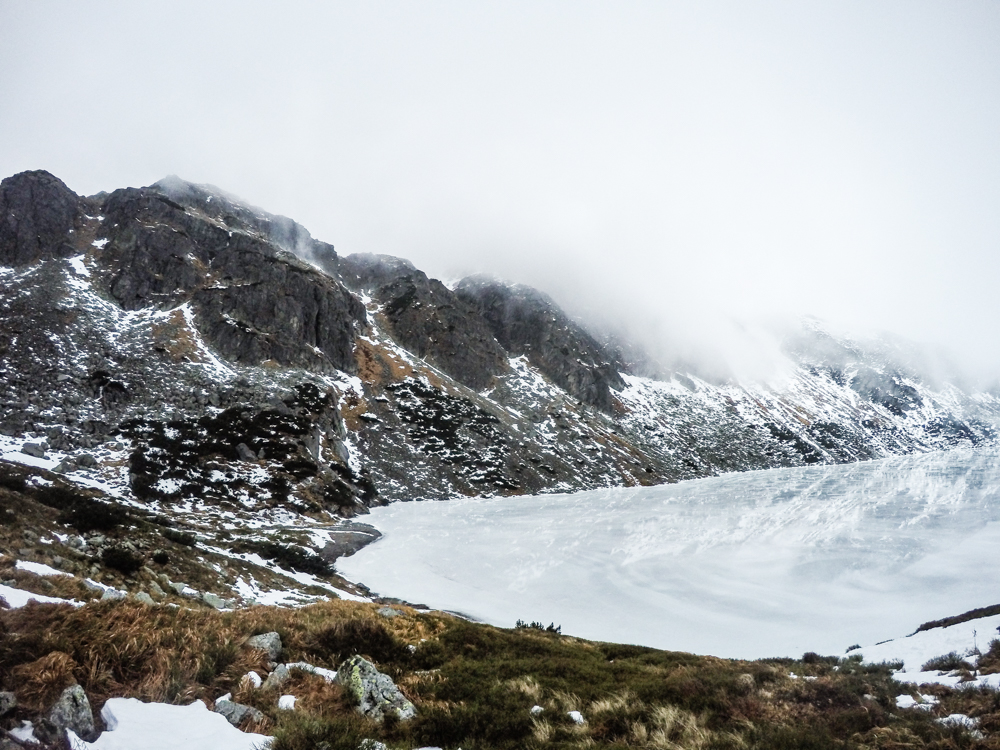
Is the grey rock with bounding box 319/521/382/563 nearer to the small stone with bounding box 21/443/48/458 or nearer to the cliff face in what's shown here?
the cliff face

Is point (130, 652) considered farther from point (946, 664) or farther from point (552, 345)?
point (552, 345)

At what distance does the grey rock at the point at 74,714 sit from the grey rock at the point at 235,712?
4.52 feet

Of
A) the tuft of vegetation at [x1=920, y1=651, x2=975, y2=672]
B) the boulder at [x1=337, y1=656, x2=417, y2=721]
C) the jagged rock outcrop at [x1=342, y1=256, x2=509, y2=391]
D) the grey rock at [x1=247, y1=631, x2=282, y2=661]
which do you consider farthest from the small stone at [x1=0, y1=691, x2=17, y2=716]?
the jagged rock outcrop at [x1=342, y1=256, x2=509, y2=391]

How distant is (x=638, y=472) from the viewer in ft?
371

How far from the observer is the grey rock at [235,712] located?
5957 mm

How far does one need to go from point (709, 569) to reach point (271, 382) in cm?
6933

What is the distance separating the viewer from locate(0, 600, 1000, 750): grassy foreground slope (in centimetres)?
590

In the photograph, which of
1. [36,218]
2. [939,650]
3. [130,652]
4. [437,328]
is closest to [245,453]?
[130,652]

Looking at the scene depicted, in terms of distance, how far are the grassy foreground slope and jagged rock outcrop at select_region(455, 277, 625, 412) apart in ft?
462

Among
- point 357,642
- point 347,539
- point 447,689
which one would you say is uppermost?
point 447,689

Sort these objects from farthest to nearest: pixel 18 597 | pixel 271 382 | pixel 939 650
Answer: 1. pixel 271 382
2. pixel 939 650
3. pixel 18 597

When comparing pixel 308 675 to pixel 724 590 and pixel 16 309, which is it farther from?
pixel 16 309

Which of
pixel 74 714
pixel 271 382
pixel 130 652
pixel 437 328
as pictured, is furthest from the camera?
pixel 437 328

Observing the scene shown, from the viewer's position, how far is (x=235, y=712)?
6.00 metres
